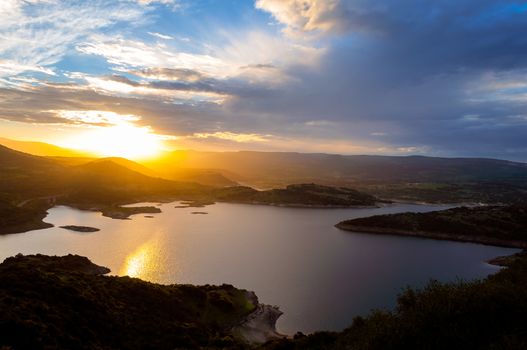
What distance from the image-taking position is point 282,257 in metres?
84.6

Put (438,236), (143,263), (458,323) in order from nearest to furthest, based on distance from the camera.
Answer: (458,323)
(143,263)
(438,236)

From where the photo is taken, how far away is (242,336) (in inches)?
1801

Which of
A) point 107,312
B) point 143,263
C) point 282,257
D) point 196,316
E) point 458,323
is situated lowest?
point 143,263

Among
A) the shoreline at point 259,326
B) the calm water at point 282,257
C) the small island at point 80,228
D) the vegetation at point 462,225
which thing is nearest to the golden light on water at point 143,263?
the calm water at point 282,257

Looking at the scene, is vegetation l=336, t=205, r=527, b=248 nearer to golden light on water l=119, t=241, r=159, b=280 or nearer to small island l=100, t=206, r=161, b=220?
golden light on water l=119, t=241, r=159, b=280

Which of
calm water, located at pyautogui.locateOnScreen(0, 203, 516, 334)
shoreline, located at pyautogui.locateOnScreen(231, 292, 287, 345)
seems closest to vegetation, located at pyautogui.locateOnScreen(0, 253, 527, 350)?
shoreline, located at pyautogui.locateOnScreen(231, 292, 287, 345)

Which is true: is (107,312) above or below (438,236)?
above

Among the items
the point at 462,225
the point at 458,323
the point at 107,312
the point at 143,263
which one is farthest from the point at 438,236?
the point at 107,312

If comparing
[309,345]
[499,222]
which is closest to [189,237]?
[309,345]

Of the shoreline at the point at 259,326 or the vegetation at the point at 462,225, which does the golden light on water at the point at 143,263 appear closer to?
the shoreline at the point at 259,326

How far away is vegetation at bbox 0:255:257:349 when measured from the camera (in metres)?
32.1

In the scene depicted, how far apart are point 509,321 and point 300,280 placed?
43.2m

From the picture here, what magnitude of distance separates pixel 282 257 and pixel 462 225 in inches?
2735

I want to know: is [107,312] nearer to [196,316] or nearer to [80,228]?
[196,316]
